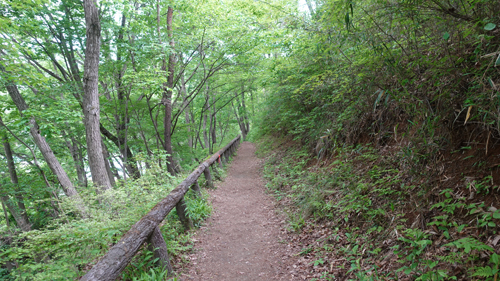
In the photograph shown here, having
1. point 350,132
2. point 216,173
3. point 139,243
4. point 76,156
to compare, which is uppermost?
point 76,156

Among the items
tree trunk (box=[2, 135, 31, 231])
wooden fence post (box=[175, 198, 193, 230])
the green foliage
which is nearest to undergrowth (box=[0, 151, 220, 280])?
the green foliage

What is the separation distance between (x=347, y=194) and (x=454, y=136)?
1834 mm

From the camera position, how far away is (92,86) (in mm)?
6539

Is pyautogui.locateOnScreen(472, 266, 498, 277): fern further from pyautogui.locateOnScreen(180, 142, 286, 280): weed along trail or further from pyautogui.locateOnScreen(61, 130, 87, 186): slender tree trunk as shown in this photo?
pyautogui.locateOnScreen(61, 130, 87, 186): slender tree trunk

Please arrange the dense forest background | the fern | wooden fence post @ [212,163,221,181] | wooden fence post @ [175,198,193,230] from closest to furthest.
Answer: the fern
the dense forest background
wooden fence post @ [175,198,193,230]
wooden fence post @ [212,163,221,181]

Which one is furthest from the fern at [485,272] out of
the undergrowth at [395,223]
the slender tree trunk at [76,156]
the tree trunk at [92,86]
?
the slender tree trunk at [76,156]

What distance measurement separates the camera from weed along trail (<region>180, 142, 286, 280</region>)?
3.69 m

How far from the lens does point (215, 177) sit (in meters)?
9.00

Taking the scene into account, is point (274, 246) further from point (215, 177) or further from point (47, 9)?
point (47, 9)

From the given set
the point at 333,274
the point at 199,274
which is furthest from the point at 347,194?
the point at 199,274

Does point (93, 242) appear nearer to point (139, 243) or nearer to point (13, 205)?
point (139, 243)

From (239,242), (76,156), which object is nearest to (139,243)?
(239,242)

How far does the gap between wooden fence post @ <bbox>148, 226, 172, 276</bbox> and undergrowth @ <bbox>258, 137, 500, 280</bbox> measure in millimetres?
2101

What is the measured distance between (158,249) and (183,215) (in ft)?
4.83
